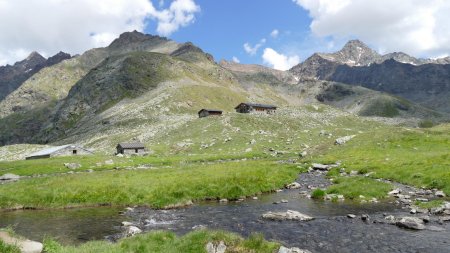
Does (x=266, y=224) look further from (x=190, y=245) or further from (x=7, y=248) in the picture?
(x=7, y=248)

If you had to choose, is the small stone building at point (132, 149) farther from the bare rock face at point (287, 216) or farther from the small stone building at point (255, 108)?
the bare rock face at point (287, 216)

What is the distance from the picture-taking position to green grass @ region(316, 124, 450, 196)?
45938 millimetres

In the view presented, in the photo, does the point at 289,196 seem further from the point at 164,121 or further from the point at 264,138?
the point at 164,121

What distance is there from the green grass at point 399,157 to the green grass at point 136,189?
11.6m

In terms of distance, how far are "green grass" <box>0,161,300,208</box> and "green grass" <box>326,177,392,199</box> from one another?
910cm

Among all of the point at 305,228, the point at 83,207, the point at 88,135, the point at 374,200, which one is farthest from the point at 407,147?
the point at 88,135

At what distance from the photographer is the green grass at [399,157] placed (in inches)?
1809

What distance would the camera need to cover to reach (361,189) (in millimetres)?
42938

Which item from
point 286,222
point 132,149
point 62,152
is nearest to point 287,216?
point 286,222

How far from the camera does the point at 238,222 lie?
1291 inches

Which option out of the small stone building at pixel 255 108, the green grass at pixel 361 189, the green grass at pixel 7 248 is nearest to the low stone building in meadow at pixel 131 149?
the green grass at pixel 361 189

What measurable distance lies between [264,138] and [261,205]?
245 feet

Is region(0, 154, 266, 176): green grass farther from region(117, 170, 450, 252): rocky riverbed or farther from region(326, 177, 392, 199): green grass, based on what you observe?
region(326, 177, 392, 199): green grass

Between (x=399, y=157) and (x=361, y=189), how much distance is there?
85.0 ft
